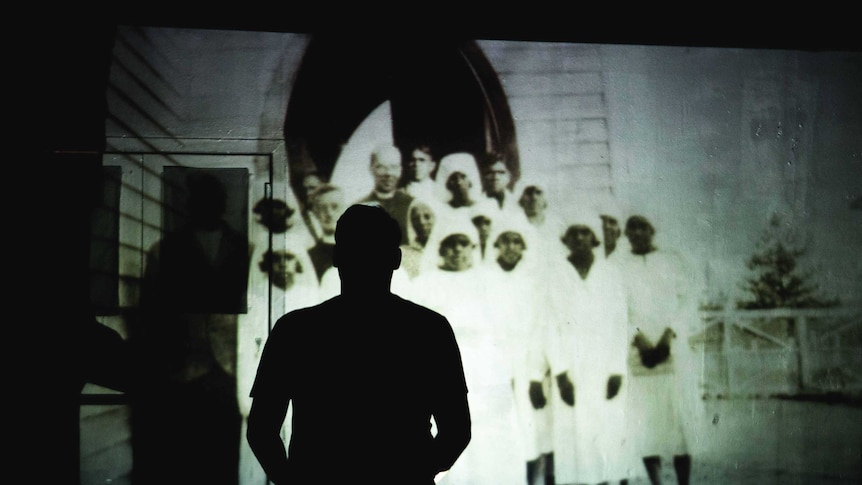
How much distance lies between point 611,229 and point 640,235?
200 mm

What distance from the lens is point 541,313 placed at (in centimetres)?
367

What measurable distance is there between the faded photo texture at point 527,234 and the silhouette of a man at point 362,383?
1795 millimetres

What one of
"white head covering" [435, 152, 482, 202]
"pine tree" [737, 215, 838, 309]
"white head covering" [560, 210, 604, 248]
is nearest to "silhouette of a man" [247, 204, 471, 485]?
"white head covering" [435, 152, 482, 202]

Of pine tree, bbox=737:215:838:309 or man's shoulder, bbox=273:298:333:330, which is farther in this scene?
pine tree, bbox=737:215:838:309

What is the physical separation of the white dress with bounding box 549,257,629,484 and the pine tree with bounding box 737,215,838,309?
2.99 feet

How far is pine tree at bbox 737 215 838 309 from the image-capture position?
3.81 metres

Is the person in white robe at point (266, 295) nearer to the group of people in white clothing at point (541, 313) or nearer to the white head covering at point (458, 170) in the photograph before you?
the group of people in white clothing at point (541, 313)

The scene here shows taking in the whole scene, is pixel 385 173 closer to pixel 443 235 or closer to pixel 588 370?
pixel 443 235

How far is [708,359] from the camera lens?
3.76m

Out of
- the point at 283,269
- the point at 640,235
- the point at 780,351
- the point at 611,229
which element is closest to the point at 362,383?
the point at 283,269

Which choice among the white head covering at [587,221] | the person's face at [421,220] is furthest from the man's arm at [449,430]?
the white head covering at [587,221]

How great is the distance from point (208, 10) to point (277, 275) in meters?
1.71

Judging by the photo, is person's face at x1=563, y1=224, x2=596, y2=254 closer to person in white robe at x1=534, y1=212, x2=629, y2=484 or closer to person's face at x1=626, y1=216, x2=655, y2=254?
person in white robe at x1=534, y1=212, x2=629, y2=484

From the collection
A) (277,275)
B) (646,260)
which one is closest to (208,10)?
(277,275)
